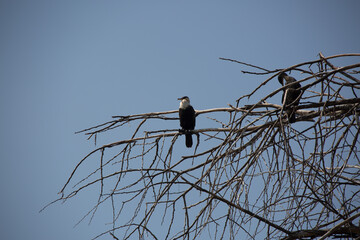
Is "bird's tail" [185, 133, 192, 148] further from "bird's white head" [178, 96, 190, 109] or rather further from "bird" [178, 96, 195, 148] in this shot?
"bird's white head" [178, 96, 190, 109]

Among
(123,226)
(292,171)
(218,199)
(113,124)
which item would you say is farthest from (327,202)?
(113,124)

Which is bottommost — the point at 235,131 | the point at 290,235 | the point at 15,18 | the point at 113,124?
the point at 290,235

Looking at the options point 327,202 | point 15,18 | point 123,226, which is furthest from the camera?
point 15,18

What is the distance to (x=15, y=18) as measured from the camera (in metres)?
111

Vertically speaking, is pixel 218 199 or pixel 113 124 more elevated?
pixel 113 124

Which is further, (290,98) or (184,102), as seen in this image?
(184,102)

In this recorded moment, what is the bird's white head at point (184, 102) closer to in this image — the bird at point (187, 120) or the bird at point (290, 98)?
the bird at point (187, 120)

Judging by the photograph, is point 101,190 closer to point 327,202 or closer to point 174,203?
point 174,203

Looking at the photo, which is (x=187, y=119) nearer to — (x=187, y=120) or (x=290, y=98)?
(x=187, y=120)

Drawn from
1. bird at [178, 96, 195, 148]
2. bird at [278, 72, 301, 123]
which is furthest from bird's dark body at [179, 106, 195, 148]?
bird at [278, 72, 301, 123]

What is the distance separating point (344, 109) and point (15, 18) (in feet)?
395

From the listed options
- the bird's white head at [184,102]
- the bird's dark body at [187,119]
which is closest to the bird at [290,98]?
the bird's dark body at [187,119]

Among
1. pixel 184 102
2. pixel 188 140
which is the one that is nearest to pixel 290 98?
pixel 188 140

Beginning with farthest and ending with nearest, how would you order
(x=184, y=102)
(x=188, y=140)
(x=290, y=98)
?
(x=184, y=102) → (x=188, y=140) → (x=290, y=98)
